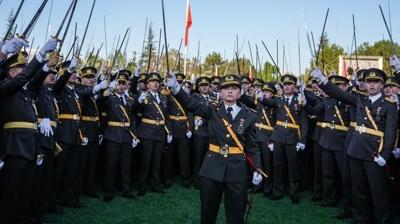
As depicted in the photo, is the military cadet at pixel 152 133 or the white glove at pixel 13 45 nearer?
the white glove at pixel 13 45

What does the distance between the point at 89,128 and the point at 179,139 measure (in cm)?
257

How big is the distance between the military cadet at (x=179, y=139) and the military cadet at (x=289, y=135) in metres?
2.17

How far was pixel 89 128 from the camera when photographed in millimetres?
7840

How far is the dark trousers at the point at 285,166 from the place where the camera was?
857 centimetres

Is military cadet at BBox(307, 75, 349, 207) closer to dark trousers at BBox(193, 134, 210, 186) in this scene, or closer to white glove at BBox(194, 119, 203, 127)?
dark trousers at BBox(193, 134, 210, 186)

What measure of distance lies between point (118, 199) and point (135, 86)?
105 inches

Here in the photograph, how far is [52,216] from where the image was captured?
6.66 m

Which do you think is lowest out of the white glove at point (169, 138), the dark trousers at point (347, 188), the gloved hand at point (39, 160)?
the dark trousers at point (347, 188)

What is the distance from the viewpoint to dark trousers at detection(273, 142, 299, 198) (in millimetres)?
8570

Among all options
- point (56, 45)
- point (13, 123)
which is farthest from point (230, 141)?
point (13, 123)

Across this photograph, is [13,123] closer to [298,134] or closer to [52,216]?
[52,216]

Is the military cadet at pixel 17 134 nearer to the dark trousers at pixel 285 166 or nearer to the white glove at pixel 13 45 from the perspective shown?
the white glove at pixel 13 45

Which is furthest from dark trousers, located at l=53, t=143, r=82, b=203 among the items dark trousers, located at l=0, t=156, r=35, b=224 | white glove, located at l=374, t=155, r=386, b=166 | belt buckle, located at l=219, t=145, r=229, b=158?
white glove, located at l=374, t=155, r=386, b=166

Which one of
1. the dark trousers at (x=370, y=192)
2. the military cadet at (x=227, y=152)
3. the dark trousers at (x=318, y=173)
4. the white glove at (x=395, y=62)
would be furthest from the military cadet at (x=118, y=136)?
the white glove at (x=395, y=62)
